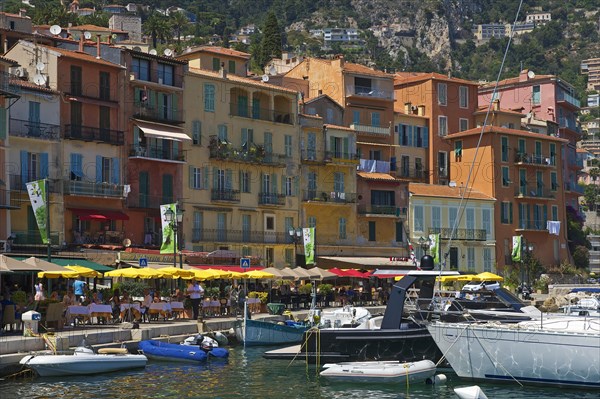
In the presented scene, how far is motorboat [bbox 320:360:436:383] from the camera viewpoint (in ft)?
110

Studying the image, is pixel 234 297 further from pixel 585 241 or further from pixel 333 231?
pixel 585 241

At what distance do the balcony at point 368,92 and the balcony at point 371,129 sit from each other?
2412 millimetres

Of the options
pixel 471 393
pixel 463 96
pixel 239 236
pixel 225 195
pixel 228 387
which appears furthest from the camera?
pixel 463 96

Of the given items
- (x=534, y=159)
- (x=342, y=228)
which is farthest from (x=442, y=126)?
(x=342, y=228)

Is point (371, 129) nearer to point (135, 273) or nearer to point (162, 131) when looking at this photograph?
point (162, 131)

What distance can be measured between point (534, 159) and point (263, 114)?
87.8ft

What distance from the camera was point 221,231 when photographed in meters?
65.6

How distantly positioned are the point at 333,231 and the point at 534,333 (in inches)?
1636

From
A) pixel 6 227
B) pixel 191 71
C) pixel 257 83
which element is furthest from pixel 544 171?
pixel 6 227

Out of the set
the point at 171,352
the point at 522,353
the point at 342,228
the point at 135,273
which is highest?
the point at 342,228

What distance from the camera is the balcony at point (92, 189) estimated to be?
186 feet

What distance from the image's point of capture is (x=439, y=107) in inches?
3440

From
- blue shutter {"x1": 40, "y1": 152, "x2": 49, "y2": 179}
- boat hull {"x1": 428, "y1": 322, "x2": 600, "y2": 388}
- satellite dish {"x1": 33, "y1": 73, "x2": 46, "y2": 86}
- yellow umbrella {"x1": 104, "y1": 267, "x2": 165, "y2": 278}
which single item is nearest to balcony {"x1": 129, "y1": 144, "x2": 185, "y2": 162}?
blue shutter {"x1": 40, "y1": 152, "x2": 49, "y2": 179}

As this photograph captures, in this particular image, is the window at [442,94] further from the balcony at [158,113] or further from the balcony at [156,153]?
the balcony at [156,153]
